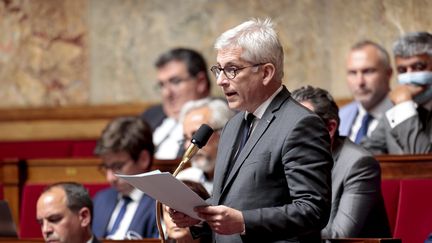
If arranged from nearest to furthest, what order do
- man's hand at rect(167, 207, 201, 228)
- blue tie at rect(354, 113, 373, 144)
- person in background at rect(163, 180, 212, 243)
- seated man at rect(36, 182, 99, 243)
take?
1. man's hand at rect(167, 207, 201, 228)
2. person in background at rect(163, 180, 212, 243)
3. seated man at rect(36, 182, 99, 243)
4. blue tie at rect(354, 113, 373, 144)

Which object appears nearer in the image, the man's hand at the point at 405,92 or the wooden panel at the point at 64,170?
the man's hand at the point at 405,92

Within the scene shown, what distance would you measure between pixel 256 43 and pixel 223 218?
580 mm

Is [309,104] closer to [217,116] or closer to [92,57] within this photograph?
[217,116]

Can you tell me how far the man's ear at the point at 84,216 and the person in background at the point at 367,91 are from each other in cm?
159

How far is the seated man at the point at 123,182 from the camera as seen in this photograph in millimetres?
4879

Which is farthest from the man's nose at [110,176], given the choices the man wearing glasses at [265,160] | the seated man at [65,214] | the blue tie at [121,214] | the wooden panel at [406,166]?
the man wearing glasses at [265,160]

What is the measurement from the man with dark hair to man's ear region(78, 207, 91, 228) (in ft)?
4.68

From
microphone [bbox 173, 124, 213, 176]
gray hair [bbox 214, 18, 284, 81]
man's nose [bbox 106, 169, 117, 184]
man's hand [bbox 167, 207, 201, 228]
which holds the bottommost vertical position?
man's nose [bbox 106, 169, 117, 184]

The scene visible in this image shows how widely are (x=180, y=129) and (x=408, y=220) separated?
6.18 feet

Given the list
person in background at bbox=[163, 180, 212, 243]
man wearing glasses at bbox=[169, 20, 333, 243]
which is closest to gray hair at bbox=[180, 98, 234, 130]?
person in background at bbox=[163, 180, 212, 243]

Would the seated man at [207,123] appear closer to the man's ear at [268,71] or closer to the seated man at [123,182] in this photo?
the seated man at [123,182]

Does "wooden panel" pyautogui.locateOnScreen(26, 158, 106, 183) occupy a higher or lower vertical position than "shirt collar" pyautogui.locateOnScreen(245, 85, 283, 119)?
lower

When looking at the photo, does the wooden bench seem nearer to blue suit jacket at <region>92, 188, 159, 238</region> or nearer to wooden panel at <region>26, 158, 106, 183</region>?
wooden panel at <region>26, 158, 106, 183</region>

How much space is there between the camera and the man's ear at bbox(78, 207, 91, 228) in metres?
4.39
